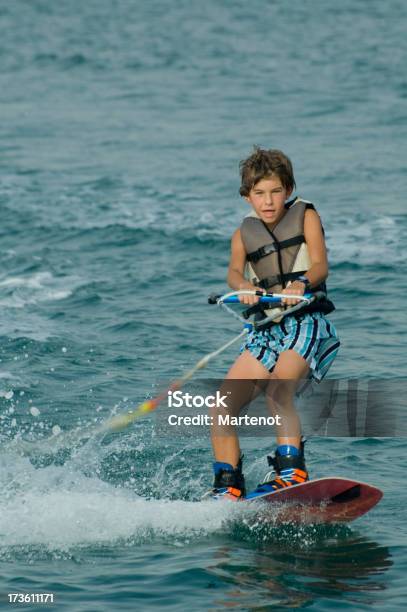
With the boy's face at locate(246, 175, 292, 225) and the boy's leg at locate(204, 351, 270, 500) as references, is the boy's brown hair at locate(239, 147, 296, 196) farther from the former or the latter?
the boy's leg at locate(204, 351, 270, 500)

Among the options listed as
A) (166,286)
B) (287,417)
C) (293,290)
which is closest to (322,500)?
(287,417)

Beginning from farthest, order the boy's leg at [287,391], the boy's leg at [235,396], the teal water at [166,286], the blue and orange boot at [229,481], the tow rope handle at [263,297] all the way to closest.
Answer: the blue and orange boot at [229,481] < the boy's leg at [235,396] < the boy's leg at [287,391] < the teal water at [166,286] < the tow rope handle at [263,297]

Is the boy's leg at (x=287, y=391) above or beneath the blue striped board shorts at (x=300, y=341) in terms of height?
beneath

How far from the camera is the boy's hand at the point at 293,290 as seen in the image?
7906 millimetres

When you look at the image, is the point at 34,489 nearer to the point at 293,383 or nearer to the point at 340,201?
the point at 293,383

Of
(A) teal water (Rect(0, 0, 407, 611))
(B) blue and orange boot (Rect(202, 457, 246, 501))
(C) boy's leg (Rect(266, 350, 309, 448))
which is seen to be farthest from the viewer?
(B) blue and orange boot (Rect(202, 457, 246, 501))

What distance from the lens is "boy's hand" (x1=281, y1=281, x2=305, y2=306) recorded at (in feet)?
25.9

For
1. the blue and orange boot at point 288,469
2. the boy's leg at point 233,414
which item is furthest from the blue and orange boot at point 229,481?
the blue and orange boot at point 288,469

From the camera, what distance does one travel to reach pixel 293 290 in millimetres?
7973

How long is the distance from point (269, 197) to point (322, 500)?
6.86ft

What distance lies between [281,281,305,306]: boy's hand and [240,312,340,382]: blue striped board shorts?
28 cm

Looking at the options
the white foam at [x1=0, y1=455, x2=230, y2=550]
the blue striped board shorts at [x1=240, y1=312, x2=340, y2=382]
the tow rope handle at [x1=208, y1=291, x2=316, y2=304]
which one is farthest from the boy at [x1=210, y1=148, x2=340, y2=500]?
the white foam at [x1=0, y1=455, x2=230, y2=550]

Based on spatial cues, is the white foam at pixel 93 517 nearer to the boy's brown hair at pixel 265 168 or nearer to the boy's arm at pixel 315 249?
the boy's arm at pixel 315 249

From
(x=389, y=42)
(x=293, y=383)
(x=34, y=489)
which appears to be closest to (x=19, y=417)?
(x=34, y=489)
